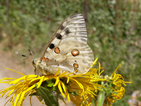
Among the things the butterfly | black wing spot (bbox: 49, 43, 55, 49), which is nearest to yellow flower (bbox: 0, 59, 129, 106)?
the butterfly

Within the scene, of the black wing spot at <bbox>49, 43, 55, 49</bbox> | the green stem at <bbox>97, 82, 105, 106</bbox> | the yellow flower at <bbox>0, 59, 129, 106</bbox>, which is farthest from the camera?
the black wing spot at <bbox>49, 43, 55, 49</bbox>

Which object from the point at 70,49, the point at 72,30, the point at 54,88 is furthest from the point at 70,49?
the point at 54,88

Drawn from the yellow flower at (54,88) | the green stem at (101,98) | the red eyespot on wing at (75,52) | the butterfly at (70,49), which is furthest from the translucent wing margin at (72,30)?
the green stem at (101,98)

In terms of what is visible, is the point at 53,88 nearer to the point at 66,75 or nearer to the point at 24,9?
the point at 66,75

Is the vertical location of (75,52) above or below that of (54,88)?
above

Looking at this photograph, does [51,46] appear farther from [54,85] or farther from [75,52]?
[54,85]

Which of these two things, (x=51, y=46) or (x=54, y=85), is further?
(x=51, y=46)

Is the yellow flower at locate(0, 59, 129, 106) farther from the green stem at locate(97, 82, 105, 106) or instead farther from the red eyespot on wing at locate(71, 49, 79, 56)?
the red eyespot on wing at locate(71, 49, 79, 56)

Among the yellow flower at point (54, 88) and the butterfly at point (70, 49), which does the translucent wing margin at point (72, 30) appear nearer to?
the butterfly at point (70, 49)

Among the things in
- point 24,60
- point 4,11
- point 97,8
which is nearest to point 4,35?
point 4,11
